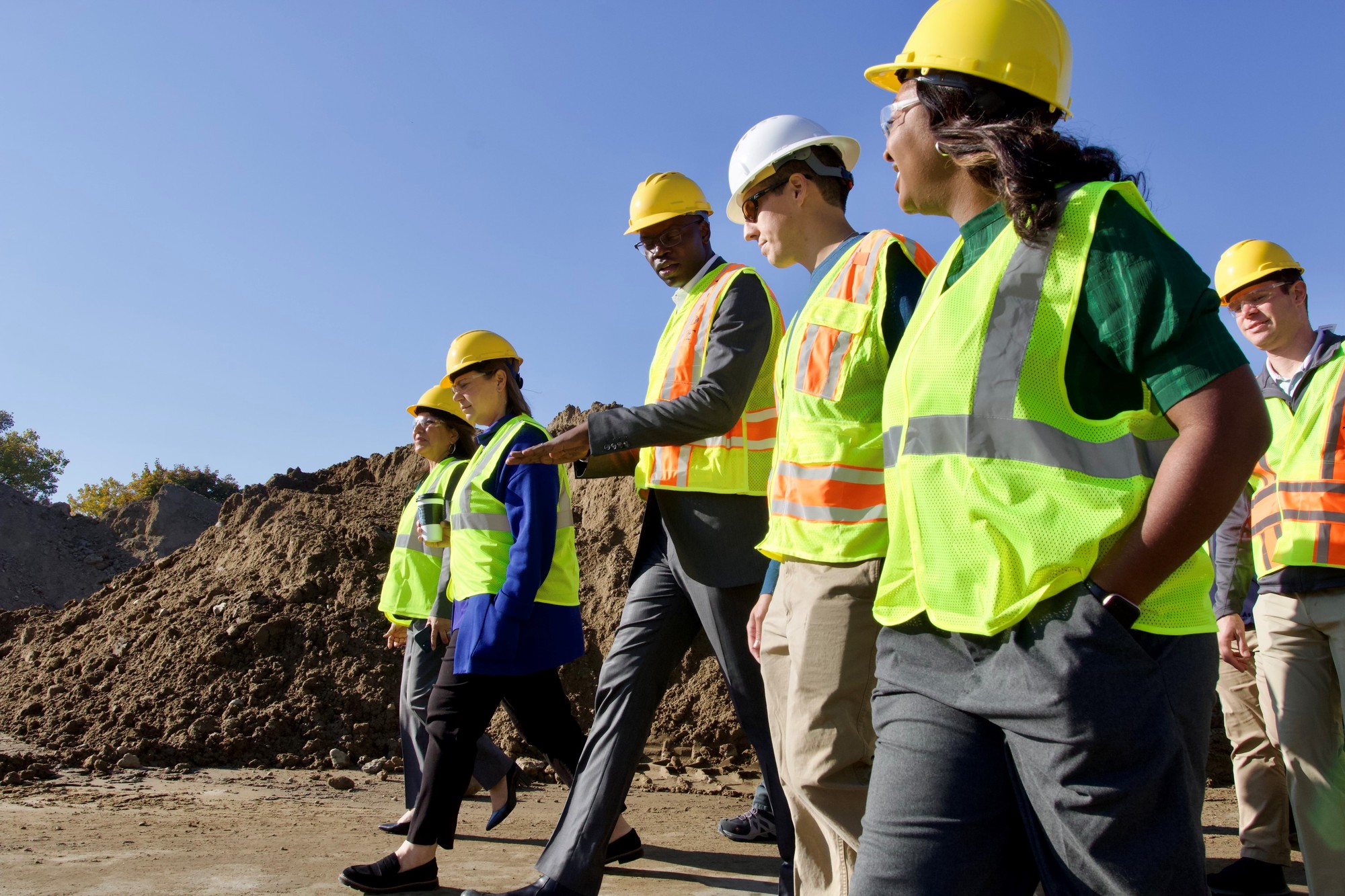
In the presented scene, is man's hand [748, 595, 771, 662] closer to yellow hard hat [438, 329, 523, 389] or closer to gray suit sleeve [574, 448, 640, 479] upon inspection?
gray suit sleeve [574, 448, 640, 479]

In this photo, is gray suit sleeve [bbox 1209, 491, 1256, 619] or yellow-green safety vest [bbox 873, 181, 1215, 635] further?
gray suit sleeve [bbox 1209, 491, 1256, 619]

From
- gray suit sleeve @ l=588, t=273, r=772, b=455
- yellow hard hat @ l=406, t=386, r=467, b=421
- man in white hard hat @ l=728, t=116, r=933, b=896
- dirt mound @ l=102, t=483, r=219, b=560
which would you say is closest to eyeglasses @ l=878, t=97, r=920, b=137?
man in white hard hat @ l=728, t=116, r=933, b=896

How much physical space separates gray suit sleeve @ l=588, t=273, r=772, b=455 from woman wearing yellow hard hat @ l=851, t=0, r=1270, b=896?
157 centimetres

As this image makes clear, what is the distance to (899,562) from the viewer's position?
1898 millimetres

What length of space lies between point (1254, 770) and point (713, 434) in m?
3.15

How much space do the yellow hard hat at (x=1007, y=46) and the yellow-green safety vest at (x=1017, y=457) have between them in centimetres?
32

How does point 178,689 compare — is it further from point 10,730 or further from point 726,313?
point 726,313

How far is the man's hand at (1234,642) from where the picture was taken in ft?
15.7

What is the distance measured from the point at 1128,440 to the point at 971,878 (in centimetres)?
72

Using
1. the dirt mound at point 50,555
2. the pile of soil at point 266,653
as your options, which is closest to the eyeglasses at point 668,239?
the pile of soil at point 266,653

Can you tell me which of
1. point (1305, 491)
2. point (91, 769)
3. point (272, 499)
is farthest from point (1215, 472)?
point (272, 499)

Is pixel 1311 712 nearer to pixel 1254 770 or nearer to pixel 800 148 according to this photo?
pixel 1254 770

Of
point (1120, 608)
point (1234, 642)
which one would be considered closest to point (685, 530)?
point (1120, 608)

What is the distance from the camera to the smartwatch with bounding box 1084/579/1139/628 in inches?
60.9
